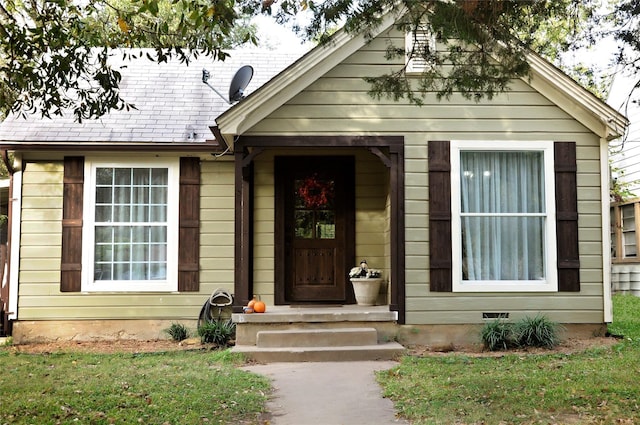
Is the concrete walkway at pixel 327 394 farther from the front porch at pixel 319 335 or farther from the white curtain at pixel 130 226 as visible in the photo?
the white curtain at pixel 130 226

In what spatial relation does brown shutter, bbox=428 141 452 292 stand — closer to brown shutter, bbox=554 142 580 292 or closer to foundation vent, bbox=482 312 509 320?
foundation vent, bbox=482 312 509 320

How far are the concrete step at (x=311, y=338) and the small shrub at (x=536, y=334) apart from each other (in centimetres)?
183

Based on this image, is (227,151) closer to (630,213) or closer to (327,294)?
(327,294)

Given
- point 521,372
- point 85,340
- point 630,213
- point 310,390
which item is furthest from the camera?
point 630,213

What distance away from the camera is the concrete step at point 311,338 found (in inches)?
327

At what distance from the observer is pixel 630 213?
15.0m

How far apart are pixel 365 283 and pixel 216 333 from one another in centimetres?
211

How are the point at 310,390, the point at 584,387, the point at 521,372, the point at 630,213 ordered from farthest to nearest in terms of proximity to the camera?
1. the point at 630,213
2. the point at 521,372
3. the point at 310,390
4. the point at 584,387

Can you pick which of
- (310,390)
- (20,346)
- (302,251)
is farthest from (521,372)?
(20,346)

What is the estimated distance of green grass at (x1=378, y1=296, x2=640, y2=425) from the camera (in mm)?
5238

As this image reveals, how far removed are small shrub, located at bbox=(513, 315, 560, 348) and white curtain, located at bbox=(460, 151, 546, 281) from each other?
69 centimetres

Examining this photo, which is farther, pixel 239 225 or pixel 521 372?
pixel 239 225

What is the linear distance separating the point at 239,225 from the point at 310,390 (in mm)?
3136

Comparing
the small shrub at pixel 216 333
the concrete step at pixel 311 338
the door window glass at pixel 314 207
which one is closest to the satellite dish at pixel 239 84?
the door window glass at pixel 314 207
